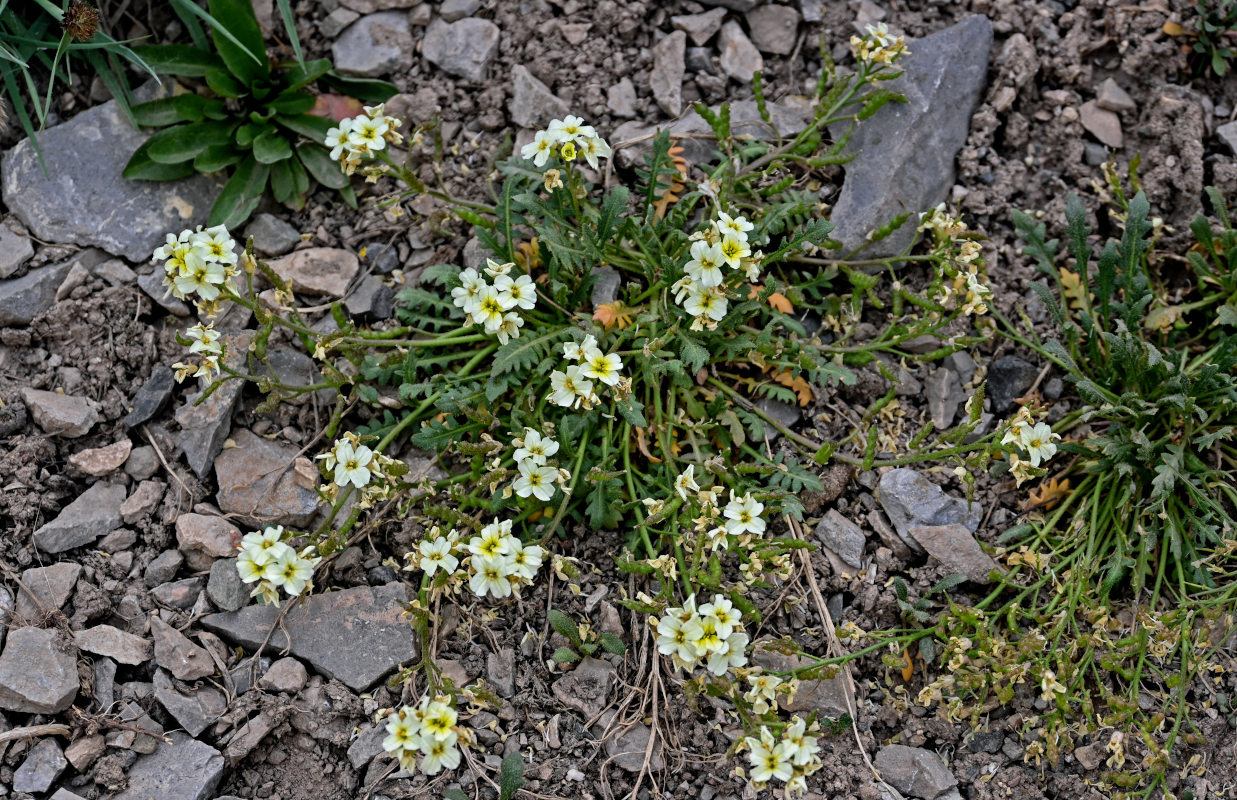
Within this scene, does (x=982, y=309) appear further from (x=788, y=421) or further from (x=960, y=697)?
(x=960, y=697)

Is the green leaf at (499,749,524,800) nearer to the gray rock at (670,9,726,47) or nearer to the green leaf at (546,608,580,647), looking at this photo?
the green leaf at (546,608,580,647)

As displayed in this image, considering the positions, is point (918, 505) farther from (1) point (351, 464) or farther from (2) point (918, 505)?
(1) point (351, 464)

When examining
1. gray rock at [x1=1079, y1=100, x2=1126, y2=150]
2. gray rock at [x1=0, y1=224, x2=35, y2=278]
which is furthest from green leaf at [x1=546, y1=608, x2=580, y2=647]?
gray rock at [x1=1079, y1=100, x2=1126, y2=150]

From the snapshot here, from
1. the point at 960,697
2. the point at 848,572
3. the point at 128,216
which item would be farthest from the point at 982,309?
the point at 128,216

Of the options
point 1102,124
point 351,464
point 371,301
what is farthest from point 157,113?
point 1102,124

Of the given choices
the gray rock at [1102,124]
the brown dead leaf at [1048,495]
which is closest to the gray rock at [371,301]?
the brown dead leaf at [1048,495]

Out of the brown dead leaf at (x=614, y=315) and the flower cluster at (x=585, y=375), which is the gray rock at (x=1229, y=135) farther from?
the flower cluster at (x=585, y=375)
